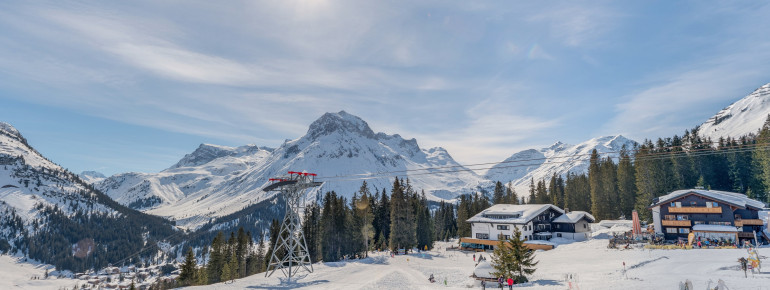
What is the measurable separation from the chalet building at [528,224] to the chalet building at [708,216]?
Result: 59.5 ft

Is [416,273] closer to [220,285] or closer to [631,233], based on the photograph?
[220,285]

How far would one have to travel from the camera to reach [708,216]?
198 ft

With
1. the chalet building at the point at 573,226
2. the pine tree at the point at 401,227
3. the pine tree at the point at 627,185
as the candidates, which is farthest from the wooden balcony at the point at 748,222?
the pine tree at the point at 401,227

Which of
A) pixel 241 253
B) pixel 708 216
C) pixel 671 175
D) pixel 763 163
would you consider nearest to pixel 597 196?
pixel 671 175

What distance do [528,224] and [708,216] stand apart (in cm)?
2977

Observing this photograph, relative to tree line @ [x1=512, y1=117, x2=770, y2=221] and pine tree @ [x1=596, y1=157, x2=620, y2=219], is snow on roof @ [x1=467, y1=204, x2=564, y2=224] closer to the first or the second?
tree line @ [x1=512, y1=117, x2=770, y2=221]

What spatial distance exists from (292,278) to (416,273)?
55.5ft

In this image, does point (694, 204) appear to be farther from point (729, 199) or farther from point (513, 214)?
point (513, 214)

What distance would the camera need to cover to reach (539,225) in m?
84.2

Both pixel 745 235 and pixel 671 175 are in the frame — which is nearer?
pixel 745 235

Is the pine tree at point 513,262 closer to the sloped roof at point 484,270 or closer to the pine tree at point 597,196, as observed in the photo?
the sloped roof at point 484,270

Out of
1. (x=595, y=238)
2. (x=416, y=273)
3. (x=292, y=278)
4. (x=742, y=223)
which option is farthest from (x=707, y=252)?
(x=292, y=278)

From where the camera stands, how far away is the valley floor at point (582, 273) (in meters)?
31.6

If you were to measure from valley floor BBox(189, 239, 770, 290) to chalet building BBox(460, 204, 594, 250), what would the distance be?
14173 millimetres
